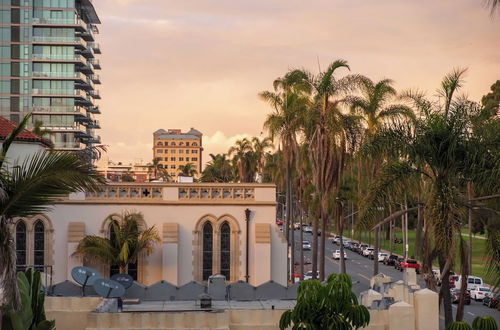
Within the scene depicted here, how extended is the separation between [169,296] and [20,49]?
8118cm

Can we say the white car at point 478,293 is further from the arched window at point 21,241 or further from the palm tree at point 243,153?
the palm tree at point 243,153

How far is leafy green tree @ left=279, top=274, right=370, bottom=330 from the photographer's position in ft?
57.4

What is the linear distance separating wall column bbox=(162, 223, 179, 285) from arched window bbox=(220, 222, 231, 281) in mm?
2050

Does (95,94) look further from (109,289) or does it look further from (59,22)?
(109,289)

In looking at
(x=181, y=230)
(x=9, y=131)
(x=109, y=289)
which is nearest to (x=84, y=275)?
(x=109, y=289)

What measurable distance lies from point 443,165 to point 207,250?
16723 mm

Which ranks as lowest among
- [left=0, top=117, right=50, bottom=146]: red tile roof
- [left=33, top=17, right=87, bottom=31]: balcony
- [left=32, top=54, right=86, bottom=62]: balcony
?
[left=0, top=117, right=50, bottom=146]: red tile roof

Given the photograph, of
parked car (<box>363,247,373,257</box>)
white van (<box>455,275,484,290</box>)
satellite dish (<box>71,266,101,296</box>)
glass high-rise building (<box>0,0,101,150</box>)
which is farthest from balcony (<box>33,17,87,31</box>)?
satellite dish (<box>71,266,101,296</box>)

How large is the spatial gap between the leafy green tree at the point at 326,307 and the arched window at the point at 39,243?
20.2 metres

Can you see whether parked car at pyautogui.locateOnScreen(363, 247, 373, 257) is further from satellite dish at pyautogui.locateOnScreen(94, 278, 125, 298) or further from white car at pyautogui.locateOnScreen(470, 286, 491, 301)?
satellite dish at pyautogui.locateOnScreen(94, 278, 125, 298)

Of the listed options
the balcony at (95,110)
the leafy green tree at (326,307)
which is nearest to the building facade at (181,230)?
the leafy green tree at (326,307)

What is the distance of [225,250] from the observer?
36.4m

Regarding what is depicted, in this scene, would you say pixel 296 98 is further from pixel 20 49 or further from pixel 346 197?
pixel 20 49

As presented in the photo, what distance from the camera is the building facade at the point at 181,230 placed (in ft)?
116
